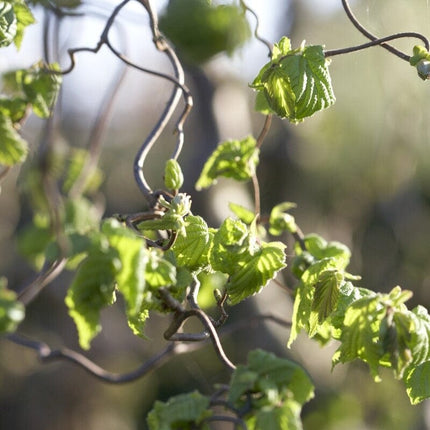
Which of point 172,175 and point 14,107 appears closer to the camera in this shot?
point 172,175

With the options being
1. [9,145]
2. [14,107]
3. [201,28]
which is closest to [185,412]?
[9,145]

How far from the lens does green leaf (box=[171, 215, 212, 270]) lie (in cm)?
94

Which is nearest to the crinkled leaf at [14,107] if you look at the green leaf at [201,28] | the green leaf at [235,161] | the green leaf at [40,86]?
the green leaf at [40,86]

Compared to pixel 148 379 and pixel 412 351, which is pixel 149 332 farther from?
pixel 412 351

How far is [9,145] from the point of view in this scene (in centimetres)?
111

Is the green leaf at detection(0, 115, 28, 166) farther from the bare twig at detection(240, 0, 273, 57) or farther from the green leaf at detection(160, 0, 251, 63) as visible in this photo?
the green leaf at detection(160, 0, 251, 63)

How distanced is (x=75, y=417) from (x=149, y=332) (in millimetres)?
1156

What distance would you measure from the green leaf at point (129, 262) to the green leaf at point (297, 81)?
0.37 metres

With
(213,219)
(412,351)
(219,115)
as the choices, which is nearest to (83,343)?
(412,351)

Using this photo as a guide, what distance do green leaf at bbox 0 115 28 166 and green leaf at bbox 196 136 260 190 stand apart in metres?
0.36

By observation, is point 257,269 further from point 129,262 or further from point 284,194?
point 284,194

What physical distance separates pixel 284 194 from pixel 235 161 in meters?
3.66

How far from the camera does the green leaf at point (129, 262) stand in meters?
0.68

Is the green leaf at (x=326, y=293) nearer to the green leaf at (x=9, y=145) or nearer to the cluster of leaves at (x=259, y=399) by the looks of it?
the cluster of leaves at (x=259, y=399)
